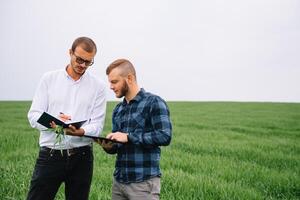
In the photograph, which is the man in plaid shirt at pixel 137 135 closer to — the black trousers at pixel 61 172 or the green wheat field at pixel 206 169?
the black trousers at pixel 61 172

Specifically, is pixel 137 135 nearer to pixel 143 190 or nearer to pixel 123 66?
pixel 143 190

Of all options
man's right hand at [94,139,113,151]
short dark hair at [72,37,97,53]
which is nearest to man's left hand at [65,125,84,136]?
man's right hand at [94,139,113,151]

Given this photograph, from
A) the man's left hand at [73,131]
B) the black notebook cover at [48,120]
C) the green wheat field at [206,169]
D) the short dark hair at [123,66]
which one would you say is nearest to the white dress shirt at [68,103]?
the man's left hand at [73,131]

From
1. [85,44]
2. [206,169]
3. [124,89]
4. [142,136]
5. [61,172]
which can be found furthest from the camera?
[206,169]

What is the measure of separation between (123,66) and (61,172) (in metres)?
1.26

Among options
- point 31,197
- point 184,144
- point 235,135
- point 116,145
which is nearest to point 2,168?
point 31,197

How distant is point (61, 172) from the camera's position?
13.7 ft

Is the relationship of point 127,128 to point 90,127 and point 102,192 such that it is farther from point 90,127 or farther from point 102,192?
point 102,192

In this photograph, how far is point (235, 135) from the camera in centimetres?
1375

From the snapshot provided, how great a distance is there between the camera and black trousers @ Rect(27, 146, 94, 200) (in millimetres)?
4125

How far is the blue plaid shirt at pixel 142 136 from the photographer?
369 centimetres

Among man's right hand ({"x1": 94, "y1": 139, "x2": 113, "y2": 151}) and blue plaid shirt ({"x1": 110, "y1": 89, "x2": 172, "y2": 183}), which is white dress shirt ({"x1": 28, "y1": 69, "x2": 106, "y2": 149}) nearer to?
man's right hand ({"x1": 94, "y1": 139, "x2": 113, "y2": 151})

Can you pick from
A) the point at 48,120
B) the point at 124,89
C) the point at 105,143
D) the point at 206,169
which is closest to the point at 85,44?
the point at 124,89

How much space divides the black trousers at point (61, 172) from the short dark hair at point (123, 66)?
943mm
